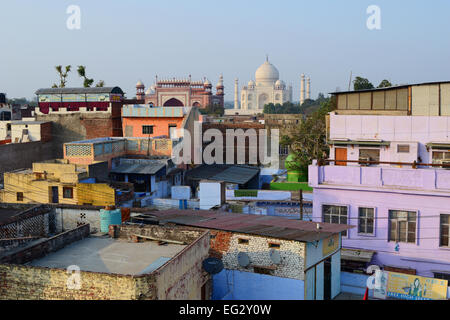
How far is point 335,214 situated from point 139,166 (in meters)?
10.6

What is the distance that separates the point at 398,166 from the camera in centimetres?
1568

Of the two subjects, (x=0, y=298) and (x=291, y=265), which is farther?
(x=291, y=265)

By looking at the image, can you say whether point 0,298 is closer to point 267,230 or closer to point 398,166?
point 267,230

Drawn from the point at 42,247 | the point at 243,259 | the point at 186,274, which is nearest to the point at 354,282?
the point at 243,259

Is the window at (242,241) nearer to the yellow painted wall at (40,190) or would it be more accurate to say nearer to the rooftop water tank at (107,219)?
the rooftop water tank at (107,219)

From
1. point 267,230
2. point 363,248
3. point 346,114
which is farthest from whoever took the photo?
point 346,114

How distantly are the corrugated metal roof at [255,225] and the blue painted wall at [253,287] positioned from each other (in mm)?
1006

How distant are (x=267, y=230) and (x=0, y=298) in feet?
19.4

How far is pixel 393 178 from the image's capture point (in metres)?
14.7

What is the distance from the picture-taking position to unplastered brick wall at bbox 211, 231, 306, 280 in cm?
1134

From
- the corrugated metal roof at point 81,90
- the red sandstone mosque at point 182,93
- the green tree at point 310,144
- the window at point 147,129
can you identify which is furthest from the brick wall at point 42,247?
the red sandstone mosque at point 182,93

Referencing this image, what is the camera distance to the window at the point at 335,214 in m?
15.3

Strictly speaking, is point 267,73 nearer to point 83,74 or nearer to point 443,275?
point 83,74
